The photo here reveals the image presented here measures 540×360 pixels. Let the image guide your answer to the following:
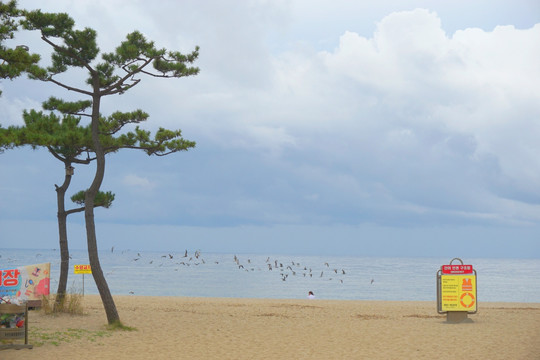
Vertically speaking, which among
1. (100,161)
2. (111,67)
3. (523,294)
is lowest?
(523,294)

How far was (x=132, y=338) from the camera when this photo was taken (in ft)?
42.9

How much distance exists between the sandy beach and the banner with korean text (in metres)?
0.60

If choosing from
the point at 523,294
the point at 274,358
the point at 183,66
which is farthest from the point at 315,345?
the point at 523,294

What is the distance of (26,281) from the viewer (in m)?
16.0

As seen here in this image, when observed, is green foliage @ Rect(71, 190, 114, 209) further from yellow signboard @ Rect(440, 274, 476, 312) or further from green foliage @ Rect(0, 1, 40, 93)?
yellow signboard @ Rect(440, 274, 476, 312)

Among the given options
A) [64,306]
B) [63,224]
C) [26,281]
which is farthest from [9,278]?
[63,224]

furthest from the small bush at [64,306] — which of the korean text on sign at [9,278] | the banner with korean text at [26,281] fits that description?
the korean text on sign at [9,278]

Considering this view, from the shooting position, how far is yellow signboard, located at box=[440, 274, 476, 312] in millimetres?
16844

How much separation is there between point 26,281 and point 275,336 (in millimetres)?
6841

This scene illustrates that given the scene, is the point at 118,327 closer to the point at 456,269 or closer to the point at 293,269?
the point at 456,269

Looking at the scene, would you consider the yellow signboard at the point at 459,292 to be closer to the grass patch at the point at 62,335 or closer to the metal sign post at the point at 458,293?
the metal sign post at the point at 458,293

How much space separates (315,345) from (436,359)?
2.58m

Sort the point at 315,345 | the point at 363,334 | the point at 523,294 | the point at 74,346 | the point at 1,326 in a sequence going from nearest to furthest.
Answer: the point at 1,326 → the point at 74,346 → the point at 315,345 → the point at 363,334 → the point at 523,294

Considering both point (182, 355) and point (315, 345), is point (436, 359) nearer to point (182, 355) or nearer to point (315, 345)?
point (315, 345)
